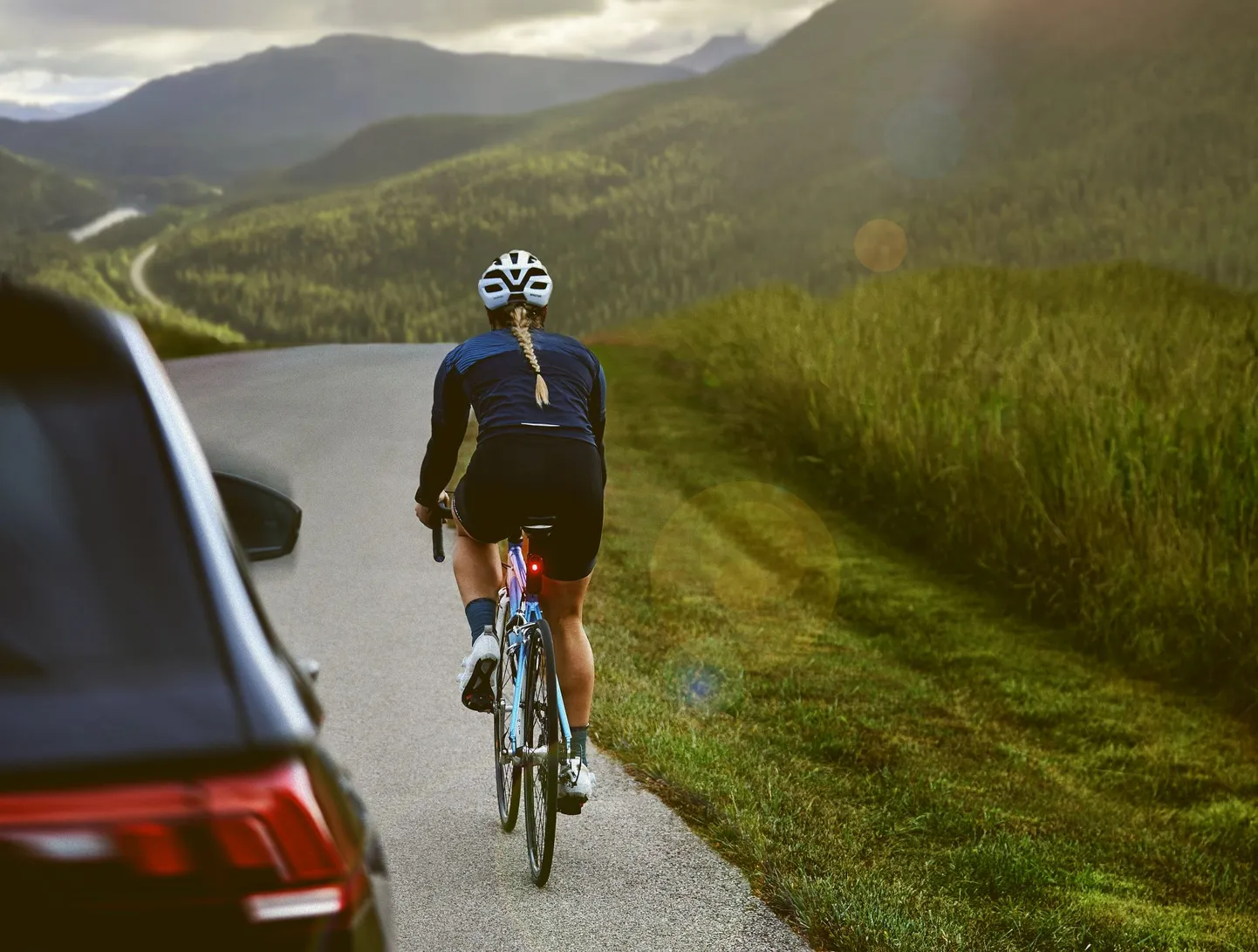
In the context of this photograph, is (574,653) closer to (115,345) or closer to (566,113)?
(115,345)

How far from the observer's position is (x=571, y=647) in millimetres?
4824

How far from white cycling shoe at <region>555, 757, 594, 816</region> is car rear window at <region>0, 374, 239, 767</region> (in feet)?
10.4

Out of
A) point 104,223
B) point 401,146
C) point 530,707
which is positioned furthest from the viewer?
point 401,146

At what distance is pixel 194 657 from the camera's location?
4.94 ft

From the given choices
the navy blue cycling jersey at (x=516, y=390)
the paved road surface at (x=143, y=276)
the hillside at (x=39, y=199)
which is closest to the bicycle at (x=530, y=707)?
the navy blue cycling jersey at (x=516, y=390)

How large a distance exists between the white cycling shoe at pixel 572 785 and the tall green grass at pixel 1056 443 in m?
5.54

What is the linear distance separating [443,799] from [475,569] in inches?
45.1

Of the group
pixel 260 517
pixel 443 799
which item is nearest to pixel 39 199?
pixel 443 799

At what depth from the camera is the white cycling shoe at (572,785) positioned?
460 cm

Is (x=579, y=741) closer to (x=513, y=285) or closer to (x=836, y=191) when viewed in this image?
(x=513, y=285)

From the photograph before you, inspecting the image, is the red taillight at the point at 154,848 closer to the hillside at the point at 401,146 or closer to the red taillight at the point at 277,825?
the red taillight at the point at 277,825

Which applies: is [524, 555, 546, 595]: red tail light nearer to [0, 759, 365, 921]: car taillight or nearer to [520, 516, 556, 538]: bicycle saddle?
[520, 516, 556, 538]: bicycle saddle

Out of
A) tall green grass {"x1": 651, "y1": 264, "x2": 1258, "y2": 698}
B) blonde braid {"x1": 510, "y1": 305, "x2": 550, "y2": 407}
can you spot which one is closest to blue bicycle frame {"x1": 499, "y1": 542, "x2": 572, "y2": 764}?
blonde braid {"x1": 510, "y1": 305, "x2": 550, "y2": 407}

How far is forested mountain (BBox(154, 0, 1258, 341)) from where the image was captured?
27750mm
